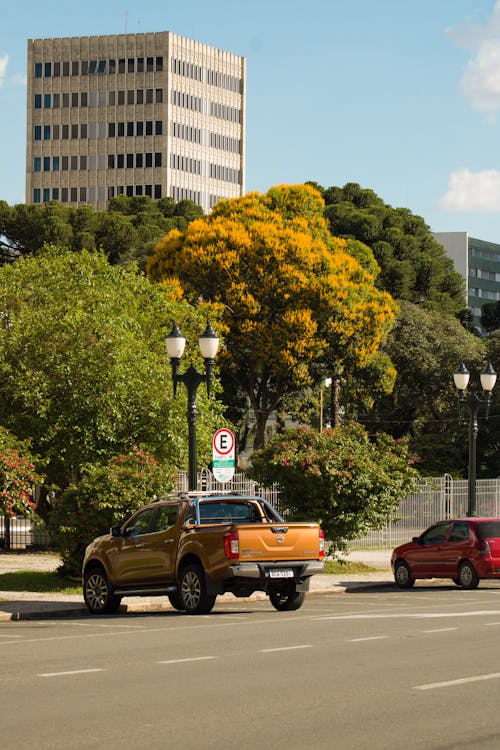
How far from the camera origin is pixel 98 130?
134 m

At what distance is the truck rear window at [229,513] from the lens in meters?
20.7

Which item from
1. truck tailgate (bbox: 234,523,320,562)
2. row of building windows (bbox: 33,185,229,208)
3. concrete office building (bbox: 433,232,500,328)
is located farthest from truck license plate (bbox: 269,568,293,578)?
concrete office building (bbox: 433,232,500,328)

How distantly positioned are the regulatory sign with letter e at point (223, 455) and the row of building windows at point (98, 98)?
362 feet

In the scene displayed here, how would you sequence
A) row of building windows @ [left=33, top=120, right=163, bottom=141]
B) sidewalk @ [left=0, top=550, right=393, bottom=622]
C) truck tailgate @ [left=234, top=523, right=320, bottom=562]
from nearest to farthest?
truck tailgate @ [left=234, top=523, right=320, bottom=562] < sidewalk @ [left=0, top=550, right=393, bottom=622] < row of building windows @ [left=33, top=120, right=163, bottom=141]

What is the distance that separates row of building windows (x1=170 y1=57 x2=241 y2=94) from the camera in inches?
5231

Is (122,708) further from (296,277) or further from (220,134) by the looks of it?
(220,134)

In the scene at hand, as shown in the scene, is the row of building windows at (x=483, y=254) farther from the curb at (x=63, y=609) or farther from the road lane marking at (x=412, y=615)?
the road lane marking at (x=412, y=615)

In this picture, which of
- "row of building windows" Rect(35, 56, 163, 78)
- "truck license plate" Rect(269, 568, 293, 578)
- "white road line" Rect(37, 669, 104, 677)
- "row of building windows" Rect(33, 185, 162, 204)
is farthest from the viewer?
"row of building windows" Rect(33, 185, 162, 204)

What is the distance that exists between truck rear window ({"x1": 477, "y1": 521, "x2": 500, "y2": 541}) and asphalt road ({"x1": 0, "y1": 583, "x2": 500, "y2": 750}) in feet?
28.0

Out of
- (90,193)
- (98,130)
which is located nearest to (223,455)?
(90,193)

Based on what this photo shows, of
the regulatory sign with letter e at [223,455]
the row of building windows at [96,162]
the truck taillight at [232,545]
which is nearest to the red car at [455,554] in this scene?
the regulatory sign with letter e at [223,455]

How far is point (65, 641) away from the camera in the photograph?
53.3ft

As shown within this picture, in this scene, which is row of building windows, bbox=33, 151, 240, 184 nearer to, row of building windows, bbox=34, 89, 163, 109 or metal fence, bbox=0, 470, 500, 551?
row of building windows, bbox=34, 89, 163, 109

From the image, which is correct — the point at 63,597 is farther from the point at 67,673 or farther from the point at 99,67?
the point at 99,67
